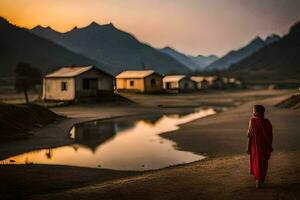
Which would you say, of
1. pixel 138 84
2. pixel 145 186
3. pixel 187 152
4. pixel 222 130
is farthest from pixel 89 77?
pixel 145 186

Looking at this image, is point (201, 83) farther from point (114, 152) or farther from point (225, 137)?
point (114, 152)

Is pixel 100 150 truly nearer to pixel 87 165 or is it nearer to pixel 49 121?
pixel 87 165

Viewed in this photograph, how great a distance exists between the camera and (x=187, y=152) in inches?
666

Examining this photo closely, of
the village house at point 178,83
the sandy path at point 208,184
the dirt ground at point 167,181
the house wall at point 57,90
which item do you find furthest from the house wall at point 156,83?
the sandy path at point 208,184

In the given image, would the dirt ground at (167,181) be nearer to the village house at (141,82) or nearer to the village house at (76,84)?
the village house at (76,84)

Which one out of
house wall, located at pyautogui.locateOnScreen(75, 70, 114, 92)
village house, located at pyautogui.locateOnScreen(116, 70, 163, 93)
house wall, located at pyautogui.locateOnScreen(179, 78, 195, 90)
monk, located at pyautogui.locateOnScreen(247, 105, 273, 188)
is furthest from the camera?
house wall, located at pyautogui.locateOnScreen(179, 78, 195, 90)

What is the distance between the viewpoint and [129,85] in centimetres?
7238

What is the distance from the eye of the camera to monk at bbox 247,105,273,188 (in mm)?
8500

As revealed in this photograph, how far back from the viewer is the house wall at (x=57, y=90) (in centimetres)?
4784

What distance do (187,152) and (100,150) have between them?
170 inches

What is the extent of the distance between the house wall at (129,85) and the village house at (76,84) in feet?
58.3

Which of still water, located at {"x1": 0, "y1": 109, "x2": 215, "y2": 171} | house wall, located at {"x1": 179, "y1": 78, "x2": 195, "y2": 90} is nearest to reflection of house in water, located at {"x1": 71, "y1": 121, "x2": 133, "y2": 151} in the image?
still water, located at {"x1": 0, "y1": 109, "x2": 215, "y2": 171}

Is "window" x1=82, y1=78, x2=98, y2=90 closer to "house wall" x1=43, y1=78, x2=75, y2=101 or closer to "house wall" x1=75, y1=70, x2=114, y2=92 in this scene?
"house wall" x1=75, y1=70, x2=114, y2=92

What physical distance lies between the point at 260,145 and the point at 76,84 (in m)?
40.9
